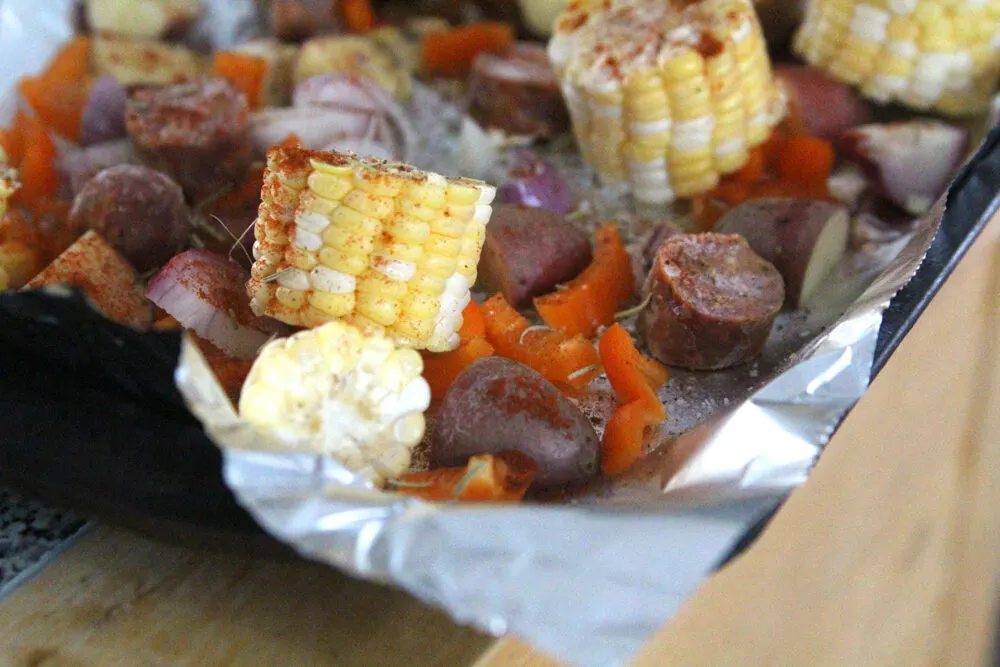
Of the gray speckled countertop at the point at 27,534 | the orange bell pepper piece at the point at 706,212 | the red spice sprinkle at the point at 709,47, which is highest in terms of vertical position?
the red spice sprinkle at the point at 709,47

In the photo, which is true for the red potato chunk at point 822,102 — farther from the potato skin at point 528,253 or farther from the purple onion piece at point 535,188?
the potato skin at point 528,253

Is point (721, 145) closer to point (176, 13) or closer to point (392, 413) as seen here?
point (392, 413)

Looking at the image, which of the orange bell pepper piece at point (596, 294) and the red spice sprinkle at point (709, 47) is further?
the red spice sprinkle at point (709, 47)

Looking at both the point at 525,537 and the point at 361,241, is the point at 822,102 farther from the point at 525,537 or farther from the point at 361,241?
the point at 525,537

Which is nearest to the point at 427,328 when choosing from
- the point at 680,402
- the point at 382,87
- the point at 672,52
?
the point at 680,402

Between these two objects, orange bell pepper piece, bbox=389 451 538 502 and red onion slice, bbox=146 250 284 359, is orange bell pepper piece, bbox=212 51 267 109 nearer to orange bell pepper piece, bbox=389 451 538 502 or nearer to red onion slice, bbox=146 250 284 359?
red onion slice, bbox=146 250 284 359

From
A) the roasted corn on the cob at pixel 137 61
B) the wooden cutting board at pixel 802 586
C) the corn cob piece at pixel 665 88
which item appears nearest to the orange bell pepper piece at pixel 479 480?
the wooden cutting board at pixel 802 586

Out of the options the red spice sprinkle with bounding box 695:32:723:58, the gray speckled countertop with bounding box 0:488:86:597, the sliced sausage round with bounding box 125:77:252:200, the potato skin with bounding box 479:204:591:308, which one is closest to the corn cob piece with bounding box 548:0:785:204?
the red spice sprinkle with bounding box 695:32:723:58
